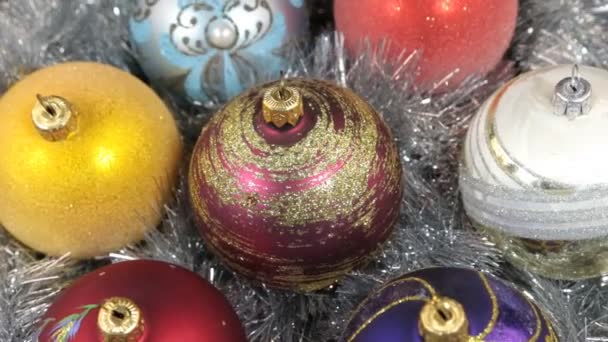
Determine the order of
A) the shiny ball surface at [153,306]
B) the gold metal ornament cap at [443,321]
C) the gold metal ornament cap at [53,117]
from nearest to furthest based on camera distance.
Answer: the gold metal ornament cap at [443,321]
the shiny ball surface at [153,306]
the gold metal ornament cap at [53,117]

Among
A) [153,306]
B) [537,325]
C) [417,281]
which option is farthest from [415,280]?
[153,306]

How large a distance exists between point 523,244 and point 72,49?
63cm

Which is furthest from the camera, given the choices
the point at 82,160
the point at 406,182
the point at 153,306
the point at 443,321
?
the point at 406,182

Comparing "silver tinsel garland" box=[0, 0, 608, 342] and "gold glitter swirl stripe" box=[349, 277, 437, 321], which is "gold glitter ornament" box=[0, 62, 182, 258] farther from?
"gold glitter swirl stripe" box=[349, 277, 437, 321]

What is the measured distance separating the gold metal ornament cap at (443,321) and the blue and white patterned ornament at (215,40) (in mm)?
461

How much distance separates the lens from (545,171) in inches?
29.4

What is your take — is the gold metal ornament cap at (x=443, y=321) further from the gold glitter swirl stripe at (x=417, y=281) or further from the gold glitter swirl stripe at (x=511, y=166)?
the gold glitter swirl stripe at (x=511, y=166)

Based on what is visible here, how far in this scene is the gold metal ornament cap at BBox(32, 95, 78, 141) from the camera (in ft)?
2.55

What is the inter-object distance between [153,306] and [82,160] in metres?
0.21

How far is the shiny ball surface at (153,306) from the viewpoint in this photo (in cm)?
67

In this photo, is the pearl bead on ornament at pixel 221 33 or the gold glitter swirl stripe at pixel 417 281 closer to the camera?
the gold glitter swirl stripe at pixel 417 281

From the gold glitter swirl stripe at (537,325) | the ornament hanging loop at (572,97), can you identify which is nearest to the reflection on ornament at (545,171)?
the ornament hanging loop at (572,97)

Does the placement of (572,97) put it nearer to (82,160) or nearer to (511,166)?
(511,166)

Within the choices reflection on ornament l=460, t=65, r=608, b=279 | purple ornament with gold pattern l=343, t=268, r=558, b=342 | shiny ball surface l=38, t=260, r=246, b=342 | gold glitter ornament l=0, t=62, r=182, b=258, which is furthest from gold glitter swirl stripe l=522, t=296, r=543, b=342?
gold glitter ornament l=0, t=62, r=182, b=258
